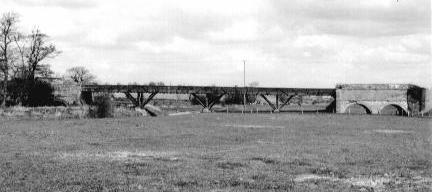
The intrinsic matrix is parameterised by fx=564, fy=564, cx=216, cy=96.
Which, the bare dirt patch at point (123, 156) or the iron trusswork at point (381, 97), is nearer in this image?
the bare dirt patch at point (123, 156)

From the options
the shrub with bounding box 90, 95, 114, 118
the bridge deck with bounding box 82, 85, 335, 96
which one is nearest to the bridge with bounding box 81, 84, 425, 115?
the bridge deck with bounding box 82, 85, 335, 96

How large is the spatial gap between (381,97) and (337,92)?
5740mm

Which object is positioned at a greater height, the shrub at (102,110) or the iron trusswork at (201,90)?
the iron trusswork at (201,90)

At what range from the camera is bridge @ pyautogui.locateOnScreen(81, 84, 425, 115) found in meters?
73.1

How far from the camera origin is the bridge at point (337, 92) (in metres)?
73.1

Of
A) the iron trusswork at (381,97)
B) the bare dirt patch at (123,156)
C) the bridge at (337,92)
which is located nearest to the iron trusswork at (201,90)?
the bridge at (337,92)

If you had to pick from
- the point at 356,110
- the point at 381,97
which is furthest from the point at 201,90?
the point at 356,110

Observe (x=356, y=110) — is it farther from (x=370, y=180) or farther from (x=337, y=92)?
(x=370, y=180)

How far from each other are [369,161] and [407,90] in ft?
194

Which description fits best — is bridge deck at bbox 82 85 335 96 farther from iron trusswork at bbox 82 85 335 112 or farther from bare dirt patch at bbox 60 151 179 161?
bare dirt patch at bbox 60 151 179 161

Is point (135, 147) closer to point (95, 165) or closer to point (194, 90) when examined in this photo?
point (95, 165)

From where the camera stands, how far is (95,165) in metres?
15.3

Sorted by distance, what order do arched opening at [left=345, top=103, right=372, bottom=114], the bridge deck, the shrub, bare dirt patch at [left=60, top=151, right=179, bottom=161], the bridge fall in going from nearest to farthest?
1. bare dirt patch at [left=60, top=151, right=179, bottom=161]
2. the shrub
3. the bridge
4. the bridge deck
5. arched opening at [left=345, top=103, right=372, bottom=114]

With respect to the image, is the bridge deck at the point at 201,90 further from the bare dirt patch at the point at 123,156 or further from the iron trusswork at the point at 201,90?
the bare dirt patch at the point at 123,156
